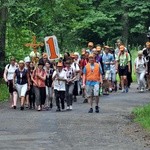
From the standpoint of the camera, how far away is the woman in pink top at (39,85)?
21.8 meters

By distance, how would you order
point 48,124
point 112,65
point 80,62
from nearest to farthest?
point 48,124 → point 80,62 → point 112,65

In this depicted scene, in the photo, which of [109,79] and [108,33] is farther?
[108,33]

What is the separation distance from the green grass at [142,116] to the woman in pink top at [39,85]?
3161 mm

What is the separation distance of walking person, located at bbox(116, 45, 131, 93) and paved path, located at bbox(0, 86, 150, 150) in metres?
3.88

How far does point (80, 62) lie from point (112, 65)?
2.26m

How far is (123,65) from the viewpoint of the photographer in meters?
27.1

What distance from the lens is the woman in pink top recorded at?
21844 mm

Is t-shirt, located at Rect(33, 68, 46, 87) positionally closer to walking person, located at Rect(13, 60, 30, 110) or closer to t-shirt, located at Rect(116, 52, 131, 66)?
walking person, located at Rect(13, 60, 30, 110)

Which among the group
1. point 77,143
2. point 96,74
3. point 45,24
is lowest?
point 77,143

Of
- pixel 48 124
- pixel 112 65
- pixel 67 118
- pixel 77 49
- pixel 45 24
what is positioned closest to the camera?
pixel 48 124

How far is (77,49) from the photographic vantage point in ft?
150

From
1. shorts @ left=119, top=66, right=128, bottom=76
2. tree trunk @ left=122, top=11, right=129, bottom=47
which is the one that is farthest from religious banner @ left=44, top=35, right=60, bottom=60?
tree trunk @ left=122, top=11, right=129, bottom=47

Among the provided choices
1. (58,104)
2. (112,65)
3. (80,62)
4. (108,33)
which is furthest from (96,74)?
(108,33)

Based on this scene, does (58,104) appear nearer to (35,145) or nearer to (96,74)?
(96,74)
